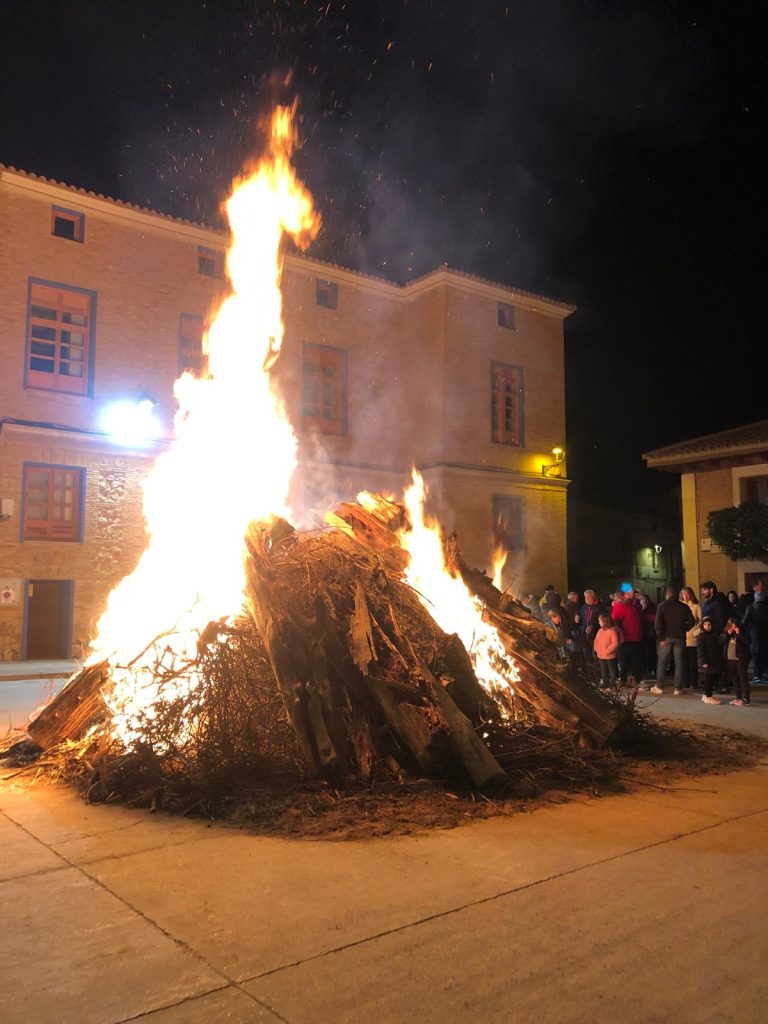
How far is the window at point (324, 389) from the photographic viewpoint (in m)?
24.1

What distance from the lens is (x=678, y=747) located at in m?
7.56

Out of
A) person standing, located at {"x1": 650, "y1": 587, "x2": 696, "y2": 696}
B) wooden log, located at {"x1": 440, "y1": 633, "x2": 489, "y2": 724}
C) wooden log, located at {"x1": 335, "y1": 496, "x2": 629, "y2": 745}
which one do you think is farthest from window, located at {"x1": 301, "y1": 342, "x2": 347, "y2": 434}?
wooden log, located at {"x1": 440, "y1": 633, "x2": 489, "y2": 724}

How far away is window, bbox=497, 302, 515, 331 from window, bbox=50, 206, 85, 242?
1350cm

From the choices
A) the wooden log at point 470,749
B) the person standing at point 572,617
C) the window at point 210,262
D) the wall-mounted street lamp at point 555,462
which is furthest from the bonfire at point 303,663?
the wall-mounted street lamp at point 555,462

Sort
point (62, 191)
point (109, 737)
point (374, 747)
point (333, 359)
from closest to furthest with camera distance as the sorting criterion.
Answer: point (374, 747) → point (109, 737) → point (62, 191) → point (333, 359)

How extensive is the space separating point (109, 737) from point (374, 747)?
2228 millimetres

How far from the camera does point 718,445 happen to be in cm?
1939

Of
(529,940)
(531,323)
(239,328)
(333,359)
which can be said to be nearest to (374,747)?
(529,940)

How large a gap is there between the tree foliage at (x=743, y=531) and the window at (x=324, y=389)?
1138 cm

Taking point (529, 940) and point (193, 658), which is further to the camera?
point (193, 658)

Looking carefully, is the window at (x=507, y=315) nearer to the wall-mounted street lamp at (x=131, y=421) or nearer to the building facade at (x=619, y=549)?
the building facade at (x=619, y=549)

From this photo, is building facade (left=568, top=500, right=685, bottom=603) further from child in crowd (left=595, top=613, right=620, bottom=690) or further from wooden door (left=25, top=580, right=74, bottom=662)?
wooden door (left=25, top=580, right=74, bottom=662)

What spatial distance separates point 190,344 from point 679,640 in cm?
1507

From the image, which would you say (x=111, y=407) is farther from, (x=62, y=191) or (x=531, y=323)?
(x=531, y=323)
